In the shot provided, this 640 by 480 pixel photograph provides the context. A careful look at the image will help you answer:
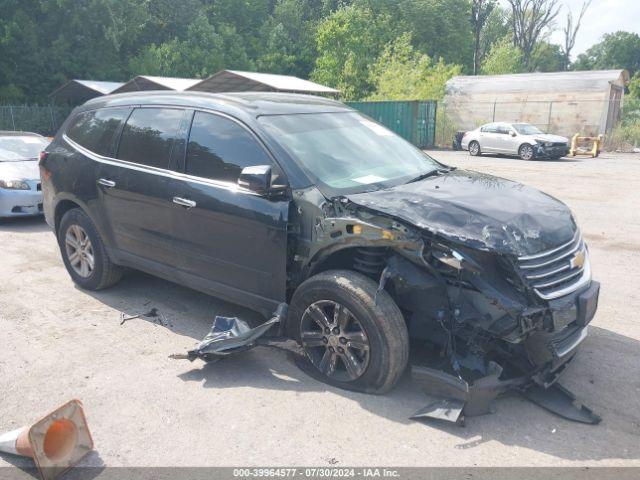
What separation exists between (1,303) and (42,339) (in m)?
1.14

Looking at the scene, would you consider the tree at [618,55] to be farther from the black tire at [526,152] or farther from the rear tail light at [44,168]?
the rear tail light at [44,168]

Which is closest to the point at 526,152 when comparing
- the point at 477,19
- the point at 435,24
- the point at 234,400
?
the point at 234,400

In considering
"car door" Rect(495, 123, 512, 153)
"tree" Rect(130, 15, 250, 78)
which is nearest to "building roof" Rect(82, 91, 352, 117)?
"car door" Rect(495, 123, 512, 153)

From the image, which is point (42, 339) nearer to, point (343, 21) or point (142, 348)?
point (142, 348)

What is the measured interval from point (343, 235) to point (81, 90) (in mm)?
28164

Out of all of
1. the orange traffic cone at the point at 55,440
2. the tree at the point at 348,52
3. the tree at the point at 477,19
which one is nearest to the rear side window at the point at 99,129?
the orange traffic cone at the point at 55,440

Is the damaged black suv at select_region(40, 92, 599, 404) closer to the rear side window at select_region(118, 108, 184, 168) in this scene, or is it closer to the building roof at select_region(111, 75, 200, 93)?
the rear side window at select_region(118, 108, 184, 168)

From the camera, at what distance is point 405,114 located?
2667cm

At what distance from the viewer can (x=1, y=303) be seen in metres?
5.21

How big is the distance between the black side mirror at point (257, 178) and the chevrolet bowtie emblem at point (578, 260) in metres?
2.07

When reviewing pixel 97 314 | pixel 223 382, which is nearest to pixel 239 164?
pixel 223 382

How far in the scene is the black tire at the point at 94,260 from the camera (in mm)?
5234

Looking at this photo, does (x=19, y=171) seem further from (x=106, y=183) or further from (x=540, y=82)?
(x=540, y=82)

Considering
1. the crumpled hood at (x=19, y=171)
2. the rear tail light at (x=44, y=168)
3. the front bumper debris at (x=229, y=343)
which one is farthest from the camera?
the crumpled hood at (x=19, y=171)
